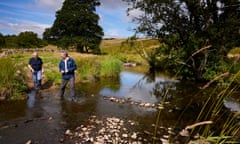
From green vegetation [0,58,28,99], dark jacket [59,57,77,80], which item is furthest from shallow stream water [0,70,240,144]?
dark jacket [59,57,77,80]

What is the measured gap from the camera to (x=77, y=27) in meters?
60.4

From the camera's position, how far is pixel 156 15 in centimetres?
2342

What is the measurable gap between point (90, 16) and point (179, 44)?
124ft

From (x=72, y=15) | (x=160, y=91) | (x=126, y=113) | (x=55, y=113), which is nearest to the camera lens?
(x=55, y=113)

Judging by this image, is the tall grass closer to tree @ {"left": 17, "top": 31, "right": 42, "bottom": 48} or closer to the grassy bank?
the grassy bank

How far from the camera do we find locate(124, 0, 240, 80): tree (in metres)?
21.5

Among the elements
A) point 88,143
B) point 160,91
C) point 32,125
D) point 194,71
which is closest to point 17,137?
point 32,125

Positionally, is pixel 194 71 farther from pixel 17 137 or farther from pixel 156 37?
pixel 17 137

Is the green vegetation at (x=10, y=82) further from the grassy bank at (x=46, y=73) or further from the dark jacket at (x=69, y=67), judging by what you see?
the dark jacket at (x=69, y=67)

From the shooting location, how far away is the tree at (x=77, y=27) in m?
59.1

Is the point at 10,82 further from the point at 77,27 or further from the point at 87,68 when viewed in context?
the point at 77,27

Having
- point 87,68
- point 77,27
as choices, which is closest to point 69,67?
point 87,68

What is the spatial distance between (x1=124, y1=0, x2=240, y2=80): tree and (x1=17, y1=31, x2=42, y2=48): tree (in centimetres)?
5481

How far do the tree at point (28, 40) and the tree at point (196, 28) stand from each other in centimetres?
5481
